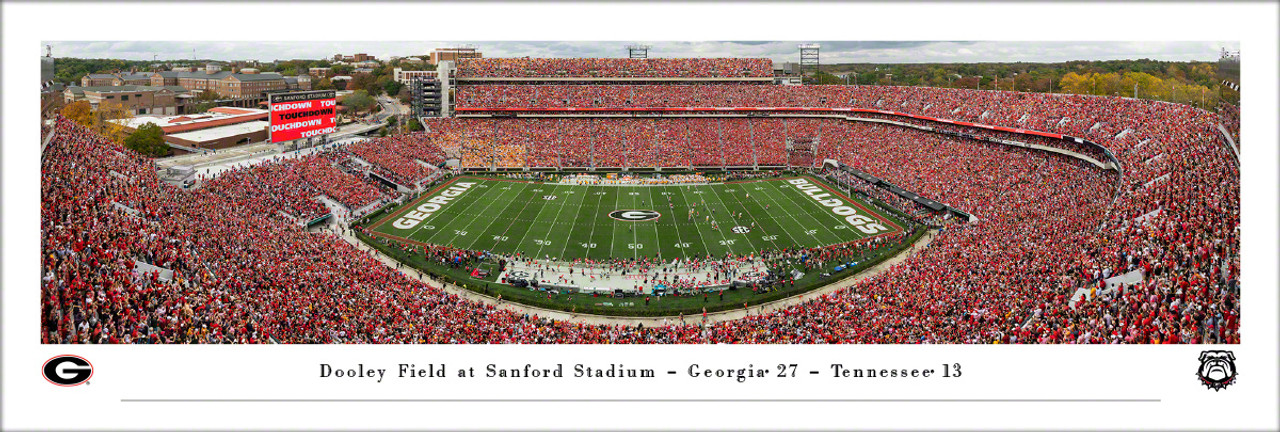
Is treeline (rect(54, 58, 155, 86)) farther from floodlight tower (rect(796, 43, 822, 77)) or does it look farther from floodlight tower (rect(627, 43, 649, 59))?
floodlight tower (rect(796, 43, 822, 77))

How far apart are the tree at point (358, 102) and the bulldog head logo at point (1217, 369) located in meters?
71.9

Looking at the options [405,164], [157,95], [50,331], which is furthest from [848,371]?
[157,95]

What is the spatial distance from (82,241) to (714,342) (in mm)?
13178

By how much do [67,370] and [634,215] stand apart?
24074 mm

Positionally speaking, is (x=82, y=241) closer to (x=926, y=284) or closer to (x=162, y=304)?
(x=162, y=304)

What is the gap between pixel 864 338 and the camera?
15266mm

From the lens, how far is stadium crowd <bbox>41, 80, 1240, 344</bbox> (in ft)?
41.6

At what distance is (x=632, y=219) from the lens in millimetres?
33125

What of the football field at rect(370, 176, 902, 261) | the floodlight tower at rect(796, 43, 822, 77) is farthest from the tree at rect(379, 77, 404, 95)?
the floodlight tower at rect(796, 43, 822, 77)

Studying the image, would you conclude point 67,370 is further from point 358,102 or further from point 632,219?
point 358,102

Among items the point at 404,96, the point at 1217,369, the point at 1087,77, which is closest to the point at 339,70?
the point at 404,96

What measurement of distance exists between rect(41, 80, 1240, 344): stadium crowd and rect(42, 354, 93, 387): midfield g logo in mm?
469

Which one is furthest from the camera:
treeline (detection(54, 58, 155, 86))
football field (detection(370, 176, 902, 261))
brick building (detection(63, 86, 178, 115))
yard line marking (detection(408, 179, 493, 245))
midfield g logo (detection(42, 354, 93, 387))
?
brick building (detection(63, 86, 178, 115))

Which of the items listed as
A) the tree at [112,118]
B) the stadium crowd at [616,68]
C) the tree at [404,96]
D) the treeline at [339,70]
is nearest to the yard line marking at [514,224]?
the tree at [112,118]
